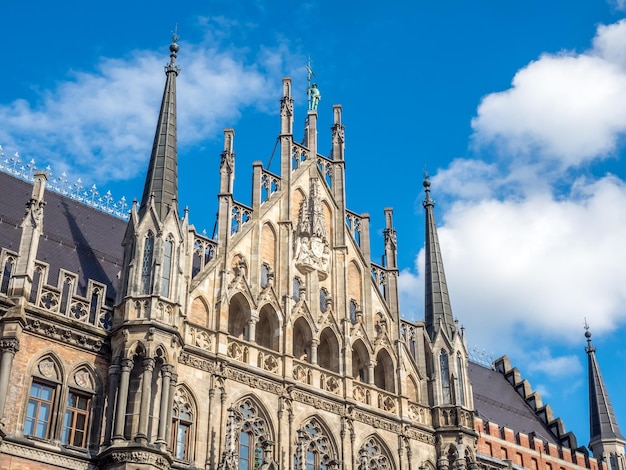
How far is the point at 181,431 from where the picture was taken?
95.9 feet

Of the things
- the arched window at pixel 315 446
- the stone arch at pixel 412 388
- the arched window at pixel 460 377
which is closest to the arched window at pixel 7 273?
the arched window at pixel 315 446

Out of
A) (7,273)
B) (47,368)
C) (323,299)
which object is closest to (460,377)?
(323,299)

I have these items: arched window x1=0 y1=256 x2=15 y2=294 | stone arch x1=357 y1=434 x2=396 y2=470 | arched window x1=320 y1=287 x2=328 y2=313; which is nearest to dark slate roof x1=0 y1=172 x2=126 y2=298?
arched window x1=0 y1=256 x2=15 y2=294

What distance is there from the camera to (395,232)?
39.4 m

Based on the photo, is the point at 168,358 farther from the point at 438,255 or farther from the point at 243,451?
the point at 438,255

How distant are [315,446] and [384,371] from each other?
513cm

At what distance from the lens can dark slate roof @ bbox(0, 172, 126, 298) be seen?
103ft

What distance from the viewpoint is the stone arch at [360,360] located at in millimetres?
35438

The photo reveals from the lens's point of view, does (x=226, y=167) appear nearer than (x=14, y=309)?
No

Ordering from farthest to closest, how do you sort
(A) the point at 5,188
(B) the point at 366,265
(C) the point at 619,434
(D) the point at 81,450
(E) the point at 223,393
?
(C) the point at 619,434 < (B) the point at 366,265 < (A) the point at 5,188 < (E) the point at 223,393 < (D) the point at 81,450

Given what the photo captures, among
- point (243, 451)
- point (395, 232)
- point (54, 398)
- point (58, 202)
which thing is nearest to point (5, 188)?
point (58, 202)

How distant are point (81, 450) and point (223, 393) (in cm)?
498

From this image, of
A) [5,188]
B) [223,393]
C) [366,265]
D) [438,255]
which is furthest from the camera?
[438,255]

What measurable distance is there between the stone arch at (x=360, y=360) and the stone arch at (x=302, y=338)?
203 cm
